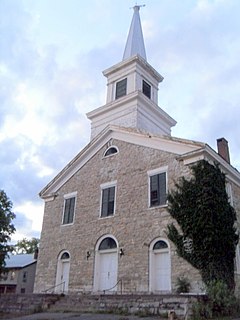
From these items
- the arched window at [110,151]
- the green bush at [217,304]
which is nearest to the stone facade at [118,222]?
the arched window at [110,151]

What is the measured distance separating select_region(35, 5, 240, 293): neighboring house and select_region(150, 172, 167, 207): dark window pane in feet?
0.17

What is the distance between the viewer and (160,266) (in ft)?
56.2

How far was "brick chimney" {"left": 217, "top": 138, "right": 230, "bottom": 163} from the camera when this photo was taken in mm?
20797

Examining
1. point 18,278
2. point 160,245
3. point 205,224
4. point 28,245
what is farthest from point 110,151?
point 28,245

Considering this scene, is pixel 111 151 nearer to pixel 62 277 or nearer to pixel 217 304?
pixel 62 277

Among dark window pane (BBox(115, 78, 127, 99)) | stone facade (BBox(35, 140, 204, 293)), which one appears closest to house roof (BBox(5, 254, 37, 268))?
stone facade (BBox(35, 140, 204, 293))

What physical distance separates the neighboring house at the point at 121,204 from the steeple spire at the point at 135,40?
120 inches

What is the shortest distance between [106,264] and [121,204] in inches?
134

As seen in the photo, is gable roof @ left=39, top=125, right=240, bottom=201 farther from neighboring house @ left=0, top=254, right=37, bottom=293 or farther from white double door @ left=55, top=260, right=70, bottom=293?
neighboring house @ left=0, top=254, right=37, bottom=293

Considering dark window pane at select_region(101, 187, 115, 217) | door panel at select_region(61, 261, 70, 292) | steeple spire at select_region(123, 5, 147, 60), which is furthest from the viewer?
steeple spire at select_region(123, 5, 147, 60)

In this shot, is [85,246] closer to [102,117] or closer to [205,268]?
[205,268]

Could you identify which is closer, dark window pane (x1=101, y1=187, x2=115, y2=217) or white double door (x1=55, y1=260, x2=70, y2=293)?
dark window pane (x1=101, y1=187, x2=115, y2=217)

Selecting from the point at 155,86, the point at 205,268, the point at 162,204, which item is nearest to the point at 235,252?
the point at 205,268

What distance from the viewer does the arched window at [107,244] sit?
1943cm
